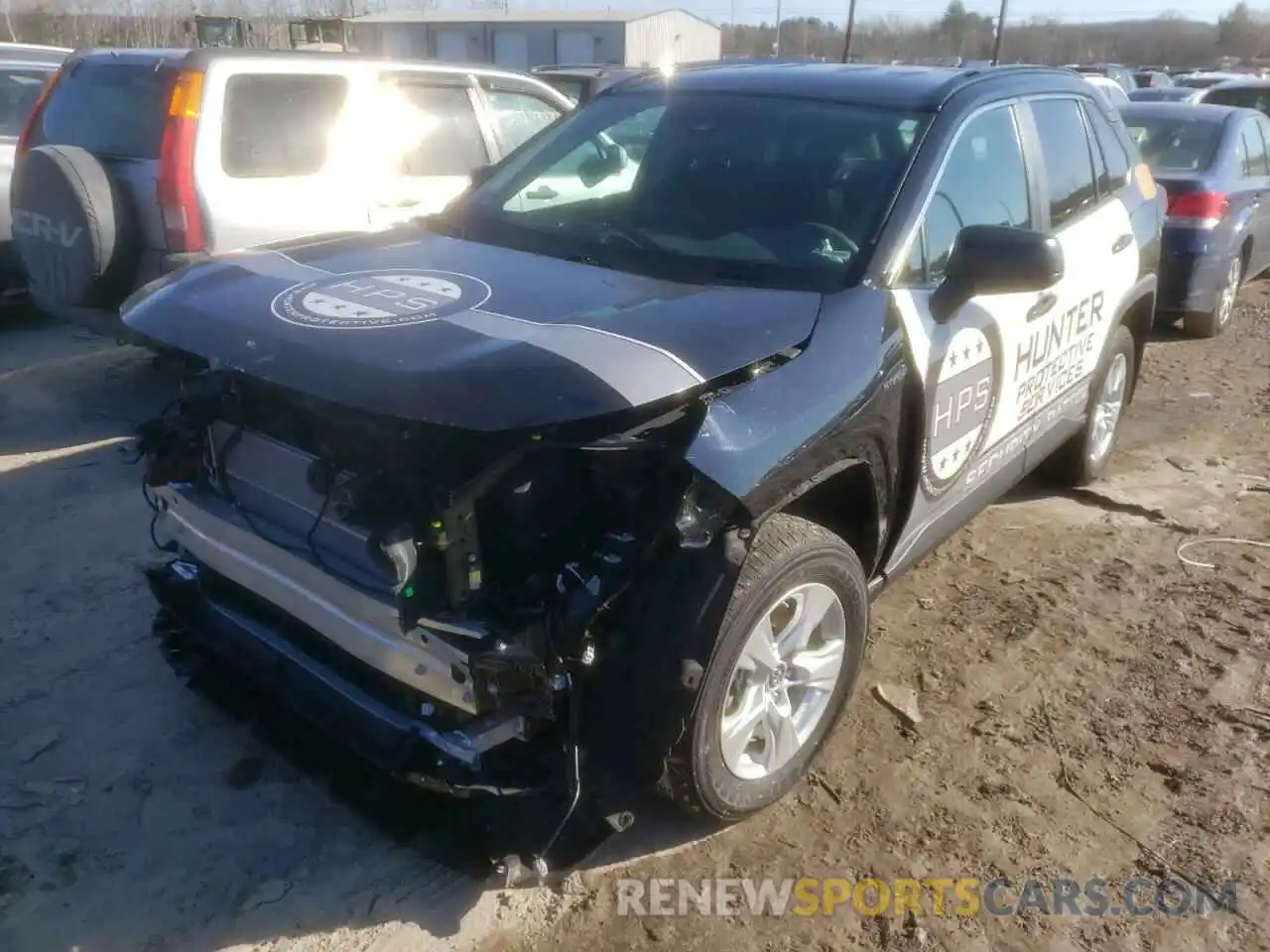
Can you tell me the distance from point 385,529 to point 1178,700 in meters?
2.71

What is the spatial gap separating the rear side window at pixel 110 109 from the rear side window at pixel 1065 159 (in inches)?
162

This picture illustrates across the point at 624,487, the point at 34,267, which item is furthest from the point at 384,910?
the point at 34,267

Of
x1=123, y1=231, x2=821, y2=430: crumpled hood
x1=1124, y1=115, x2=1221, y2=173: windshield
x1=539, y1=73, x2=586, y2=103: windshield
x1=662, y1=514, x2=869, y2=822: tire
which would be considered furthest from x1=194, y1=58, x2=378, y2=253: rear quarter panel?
x1=1124, y1=115, x2=1221, y2=173: windshield

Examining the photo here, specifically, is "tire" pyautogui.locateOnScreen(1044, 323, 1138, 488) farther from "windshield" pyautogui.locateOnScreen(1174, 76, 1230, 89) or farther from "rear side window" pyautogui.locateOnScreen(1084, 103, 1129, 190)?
"windshield" pyautogui.locateOnScreen(1174, 76, 1230, 89)

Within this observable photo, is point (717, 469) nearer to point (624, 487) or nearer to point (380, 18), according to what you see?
point (624, 487)

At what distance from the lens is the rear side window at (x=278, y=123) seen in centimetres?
548

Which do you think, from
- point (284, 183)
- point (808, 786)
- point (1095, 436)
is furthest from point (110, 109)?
point (1095, 436)

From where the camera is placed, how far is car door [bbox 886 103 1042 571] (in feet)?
10.3

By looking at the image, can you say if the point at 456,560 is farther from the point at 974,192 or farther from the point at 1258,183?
the point at 1258,183

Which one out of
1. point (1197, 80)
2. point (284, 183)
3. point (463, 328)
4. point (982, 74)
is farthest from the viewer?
point (1197, 80)

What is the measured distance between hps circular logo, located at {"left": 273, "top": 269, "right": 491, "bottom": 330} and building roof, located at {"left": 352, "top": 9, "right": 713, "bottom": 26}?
119ft

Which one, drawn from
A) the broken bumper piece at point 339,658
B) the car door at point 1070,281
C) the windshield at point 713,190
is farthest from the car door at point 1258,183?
the broken bumper piece at point 339,658

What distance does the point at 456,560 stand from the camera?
2373mm

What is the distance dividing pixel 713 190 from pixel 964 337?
0.94m
